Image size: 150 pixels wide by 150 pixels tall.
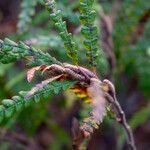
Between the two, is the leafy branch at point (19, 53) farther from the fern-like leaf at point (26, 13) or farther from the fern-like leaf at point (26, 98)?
the fern-like leaf at point (26, 13)

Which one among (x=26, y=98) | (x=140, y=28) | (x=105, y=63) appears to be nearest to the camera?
(x=26, y=98)

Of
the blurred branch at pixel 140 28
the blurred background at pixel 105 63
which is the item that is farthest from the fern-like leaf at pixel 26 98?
the blurred branch at pixel 140 28

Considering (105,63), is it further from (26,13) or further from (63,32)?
(63,32)

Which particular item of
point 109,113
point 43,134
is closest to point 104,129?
point 43,134

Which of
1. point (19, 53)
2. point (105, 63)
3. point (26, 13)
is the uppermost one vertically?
point (26, 13)

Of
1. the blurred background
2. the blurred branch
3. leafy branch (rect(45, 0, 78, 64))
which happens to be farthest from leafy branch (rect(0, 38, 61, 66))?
the blurred branch

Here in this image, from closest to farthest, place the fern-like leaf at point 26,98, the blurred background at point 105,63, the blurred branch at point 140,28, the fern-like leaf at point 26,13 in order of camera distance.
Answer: the fern-like leaf at point 26,98, the fern-like leaf at point 26,13, the blurred background at point 105,63, the blurred branch at point 140,28

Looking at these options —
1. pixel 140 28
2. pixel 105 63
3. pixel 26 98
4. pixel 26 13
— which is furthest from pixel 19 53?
pixel 140 28

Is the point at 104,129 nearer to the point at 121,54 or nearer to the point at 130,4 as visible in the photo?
the point at 121,54

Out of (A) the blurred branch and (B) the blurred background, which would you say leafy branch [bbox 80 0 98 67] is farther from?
(A) the blurred branch

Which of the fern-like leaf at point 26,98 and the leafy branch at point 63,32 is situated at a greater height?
the leafy branch at point 63,32

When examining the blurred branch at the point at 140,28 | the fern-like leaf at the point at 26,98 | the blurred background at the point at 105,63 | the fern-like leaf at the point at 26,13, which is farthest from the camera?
the blurred branch at the point at 140,28
